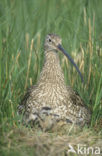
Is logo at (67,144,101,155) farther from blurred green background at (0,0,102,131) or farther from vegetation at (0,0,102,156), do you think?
blurred green background at (0,0,102,131)

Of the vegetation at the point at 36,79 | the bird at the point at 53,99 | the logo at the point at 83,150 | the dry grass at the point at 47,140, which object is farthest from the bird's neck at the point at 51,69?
the logo at the point at 83,150

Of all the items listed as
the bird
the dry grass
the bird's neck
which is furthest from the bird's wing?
the dry grass

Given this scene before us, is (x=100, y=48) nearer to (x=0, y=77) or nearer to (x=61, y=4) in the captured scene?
(x=0, y=77)

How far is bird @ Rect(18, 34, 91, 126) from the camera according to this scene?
5.87 m

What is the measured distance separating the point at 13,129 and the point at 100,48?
7.54ft

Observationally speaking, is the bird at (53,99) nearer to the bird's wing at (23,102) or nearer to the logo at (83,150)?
the bird's wing at (23,102)

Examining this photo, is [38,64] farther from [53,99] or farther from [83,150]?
[83,150]

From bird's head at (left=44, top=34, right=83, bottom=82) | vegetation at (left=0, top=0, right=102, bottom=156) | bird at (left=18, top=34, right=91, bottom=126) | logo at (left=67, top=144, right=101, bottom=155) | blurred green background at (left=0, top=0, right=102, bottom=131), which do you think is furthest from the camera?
bird's head at (left=44, top=34, right=83, bottom=82)

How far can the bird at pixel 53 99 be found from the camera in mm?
5871

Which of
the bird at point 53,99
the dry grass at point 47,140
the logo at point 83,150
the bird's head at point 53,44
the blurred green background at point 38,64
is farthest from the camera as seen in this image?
the bird's head at point 53,44

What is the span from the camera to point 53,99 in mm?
5941

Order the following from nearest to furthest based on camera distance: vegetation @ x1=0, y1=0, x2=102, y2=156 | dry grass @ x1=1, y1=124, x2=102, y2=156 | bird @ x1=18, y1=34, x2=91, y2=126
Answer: dry grass @ x1=1, y1=124, x2=102, y2=156, vegetation @ x1=0, y1=0, x2=102, y2=156, bird @ x1=18, y1=34, x2=91, y2=126

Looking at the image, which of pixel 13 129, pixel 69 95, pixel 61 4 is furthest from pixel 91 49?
pixel 61 4

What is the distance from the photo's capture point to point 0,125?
5.07 meters
